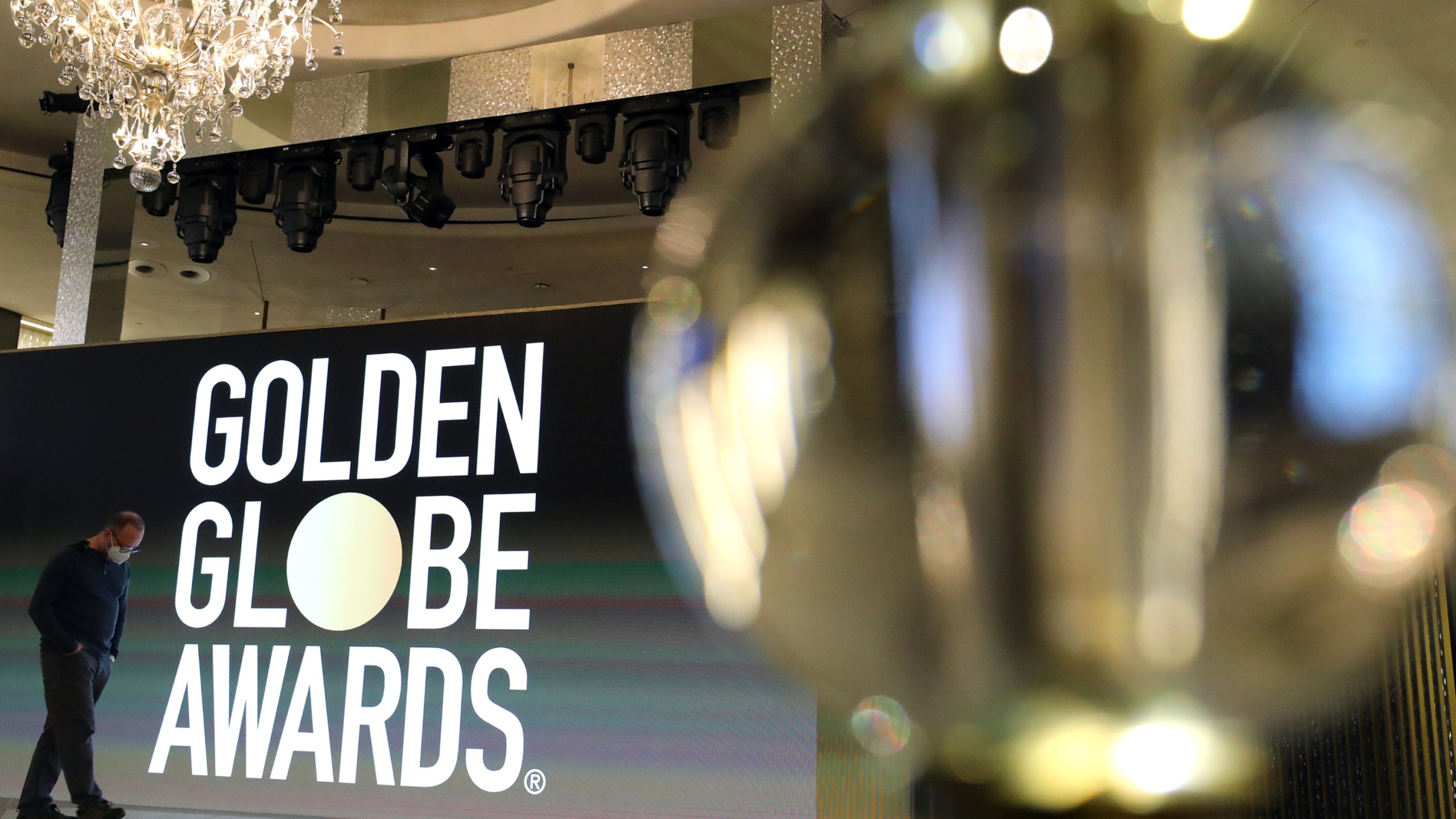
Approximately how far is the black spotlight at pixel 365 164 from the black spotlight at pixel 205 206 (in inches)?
24.6

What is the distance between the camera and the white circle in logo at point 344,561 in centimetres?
382

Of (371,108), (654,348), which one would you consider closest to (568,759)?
→ (371,108)

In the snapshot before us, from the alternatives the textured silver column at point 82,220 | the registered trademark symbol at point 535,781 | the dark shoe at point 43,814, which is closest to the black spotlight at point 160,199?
the textured silver column at point 82,220

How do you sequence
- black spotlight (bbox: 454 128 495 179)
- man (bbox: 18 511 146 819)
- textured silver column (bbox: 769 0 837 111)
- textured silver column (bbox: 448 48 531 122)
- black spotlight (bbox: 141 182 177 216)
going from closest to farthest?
textured silver column (bbox: 769 0 837 111)
man (bbox: 18 511 146 819)
textured silver column (bbox: 448 48 531 122)
black spotlight (bbox: 454 128 495 179)
black spotlight (bbox: 141 182 177 216)

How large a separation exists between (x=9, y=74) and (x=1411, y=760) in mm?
5427

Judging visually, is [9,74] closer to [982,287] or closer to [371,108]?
[371,108]

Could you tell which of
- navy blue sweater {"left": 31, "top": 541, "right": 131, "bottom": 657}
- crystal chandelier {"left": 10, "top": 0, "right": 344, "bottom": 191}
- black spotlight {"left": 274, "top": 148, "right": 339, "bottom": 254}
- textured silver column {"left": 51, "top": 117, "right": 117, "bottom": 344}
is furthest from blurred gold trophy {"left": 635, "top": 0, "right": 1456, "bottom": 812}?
textured silver column {"left": 51, "top": 117, "right": 117, "bottom": 344}

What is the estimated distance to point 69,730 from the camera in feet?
12.5

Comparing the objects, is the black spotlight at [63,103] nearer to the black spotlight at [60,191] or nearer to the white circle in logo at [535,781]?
A: the black spotlight at [60,191]

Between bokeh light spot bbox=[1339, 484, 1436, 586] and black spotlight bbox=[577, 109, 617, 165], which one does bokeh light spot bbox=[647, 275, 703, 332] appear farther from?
black spotlight bbox=[577, 109, 617, 165]

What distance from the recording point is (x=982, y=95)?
0.12 meters

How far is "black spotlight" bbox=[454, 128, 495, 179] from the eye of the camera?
4273 millimetres

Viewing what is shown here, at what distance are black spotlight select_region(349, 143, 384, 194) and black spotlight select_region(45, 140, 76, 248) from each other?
5.19 ft

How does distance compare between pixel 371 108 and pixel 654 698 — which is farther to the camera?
pixel 371 108
